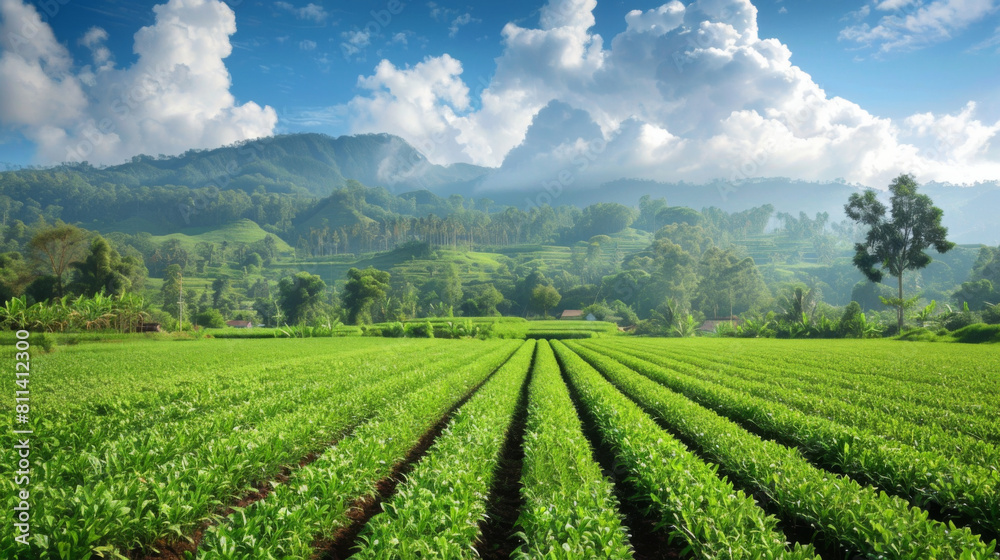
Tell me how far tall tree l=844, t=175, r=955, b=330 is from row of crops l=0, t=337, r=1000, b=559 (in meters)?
49.8

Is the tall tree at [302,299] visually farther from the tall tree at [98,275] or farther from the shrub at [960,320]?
the shrub at [960,320]

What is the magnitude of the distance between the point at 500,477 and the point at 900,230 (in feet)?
214

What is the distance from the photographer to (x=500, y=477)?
8.39 meters

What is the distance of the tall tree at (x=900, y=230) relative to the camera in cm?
4938

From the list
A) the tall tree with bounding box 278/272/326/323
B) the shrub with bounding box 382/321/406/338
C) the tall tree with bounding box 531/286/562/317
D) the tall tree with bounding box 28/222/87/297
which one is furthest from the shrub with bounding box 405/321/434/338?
the tall tree with bounding box 531/286/562/317

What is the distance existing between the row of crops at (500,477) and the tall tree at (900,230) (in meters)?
49.8

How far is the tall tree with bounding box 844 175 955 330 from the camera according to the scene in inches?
1944

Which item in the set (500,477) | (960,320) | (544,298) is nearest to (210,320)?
(544,298)

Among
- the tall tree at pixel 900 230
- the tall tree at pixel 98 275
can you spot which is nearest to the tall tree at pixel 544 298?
the tall tree at pixel 900 230

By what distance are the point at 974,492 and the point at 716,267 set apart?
4660 inches

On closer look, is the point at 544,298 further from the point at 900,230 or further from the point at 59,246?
the point at 59,246

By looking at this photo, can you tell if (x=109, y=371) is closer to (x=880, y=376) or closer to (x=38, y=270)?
(x=880, y=376)

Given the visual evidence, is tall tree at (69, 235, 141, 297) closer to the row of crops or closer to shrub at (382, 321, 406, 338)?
shrub at (382, 321, 406, 338)

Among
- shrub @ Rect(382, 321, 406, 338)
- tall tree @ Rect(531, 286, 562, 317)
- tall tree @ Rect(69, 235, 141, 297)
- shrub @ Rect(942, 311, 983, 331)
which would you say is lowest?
shrub @ Rect(382, 321, 406, 338)
